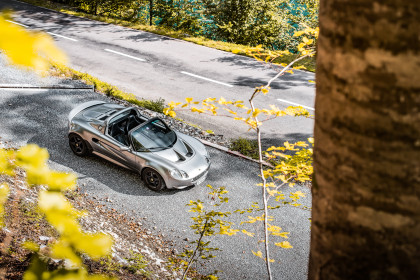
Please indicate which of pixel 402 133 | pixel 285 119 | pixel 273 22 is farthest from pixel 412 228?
pixel 273 22

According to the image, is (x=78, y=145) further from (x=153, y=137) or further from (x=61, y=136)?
(x=153, y=137)

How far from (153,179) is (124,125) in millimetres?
1427

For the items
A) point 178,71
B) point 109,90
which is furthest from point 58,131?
point 178,71

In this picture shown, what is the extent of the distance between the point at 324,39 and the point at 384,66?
177mm

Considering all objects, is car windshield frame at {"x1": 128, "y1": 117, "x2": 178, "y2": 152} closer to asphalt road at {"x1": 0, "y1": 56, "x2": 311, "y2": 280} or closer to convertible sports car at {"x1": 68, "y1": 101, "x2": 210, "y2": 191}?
convertible sports car at {"x1": 68, "y1": 101, "x2": 210, "y2": 191}

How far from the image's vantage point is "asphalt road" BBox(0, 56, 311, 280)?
20.6 feet

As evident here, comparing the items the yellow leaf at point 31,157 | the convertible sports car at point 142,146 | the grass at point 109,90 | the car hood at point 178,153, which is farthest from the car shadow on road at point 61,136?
the yellow leaf at point 31,157

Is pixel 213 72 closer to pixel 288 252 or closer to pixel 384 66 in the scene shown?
pixel 288 252

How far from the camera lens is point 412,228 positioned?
Result: 888 millimetres

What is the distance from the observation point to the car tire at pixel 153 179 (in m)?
7.40

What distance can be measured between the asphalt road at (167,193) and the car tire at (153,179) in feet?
0.47

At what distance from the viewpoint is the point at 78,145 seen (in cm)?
819

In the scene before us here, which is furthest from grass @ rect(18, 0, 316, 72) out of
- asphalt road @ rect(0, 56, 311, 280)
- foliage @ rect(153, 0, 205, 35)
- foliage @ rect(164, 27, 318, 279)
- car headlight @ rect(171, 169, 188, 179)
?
foliage @ rect(164, 27, 318, 279)

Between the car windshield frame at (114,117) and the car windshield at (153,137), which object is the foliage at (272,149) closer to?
the car windshield at (153,137)
